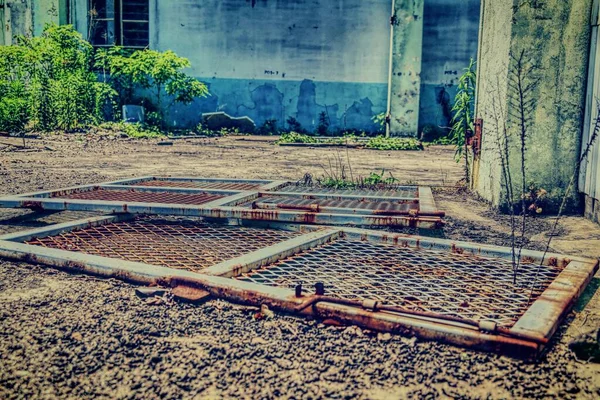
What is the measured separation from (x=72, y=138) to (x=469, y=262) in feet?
33.0

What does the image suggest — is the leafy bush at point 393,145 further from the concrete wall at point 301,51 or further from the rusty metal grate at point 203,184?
the rusty metal grate at point 203,184

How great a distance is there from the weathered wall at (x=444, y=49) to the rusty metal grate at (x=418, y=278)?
1217cm

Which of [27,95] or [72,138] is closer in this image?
[72,138]

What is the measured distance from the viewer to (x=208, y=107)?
15617 millimetres

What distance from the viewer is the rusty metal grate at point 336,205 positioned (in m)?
4.01

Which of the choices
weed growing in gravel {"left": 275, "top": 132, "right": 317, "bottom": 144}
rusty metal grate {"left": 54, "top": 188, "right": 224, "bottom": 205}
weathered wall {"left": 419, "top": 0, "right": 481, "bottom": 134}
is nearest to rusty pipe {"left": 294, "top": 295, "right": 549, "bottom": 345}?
rusty metal grate {"left": 54, "top": 188, "right": 224, "bottom": 205}

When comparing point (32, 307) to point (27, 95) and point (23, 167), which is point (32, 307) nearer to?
point (23, 167)

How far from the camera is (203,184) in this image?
219 inches

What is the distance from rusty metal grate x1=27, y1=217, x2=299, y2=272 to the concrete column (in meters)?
11.0

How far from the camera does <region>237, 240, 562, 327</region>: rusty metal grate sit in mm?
2527

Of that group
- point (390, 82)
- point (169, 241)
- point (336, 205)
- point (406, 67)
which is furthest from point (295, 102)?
point (169, 241)

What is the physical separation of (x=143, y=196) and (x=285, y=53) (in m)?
11.2

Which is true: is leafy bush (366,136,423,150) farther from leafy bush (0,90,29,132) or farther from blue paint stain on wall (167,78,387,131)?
leafy bush (0,90,29,132)

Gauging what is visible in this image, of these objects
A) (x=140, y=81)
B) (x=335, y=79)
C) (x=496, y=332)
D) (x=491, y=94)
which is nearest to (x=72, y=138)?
(x=140, y=81)
